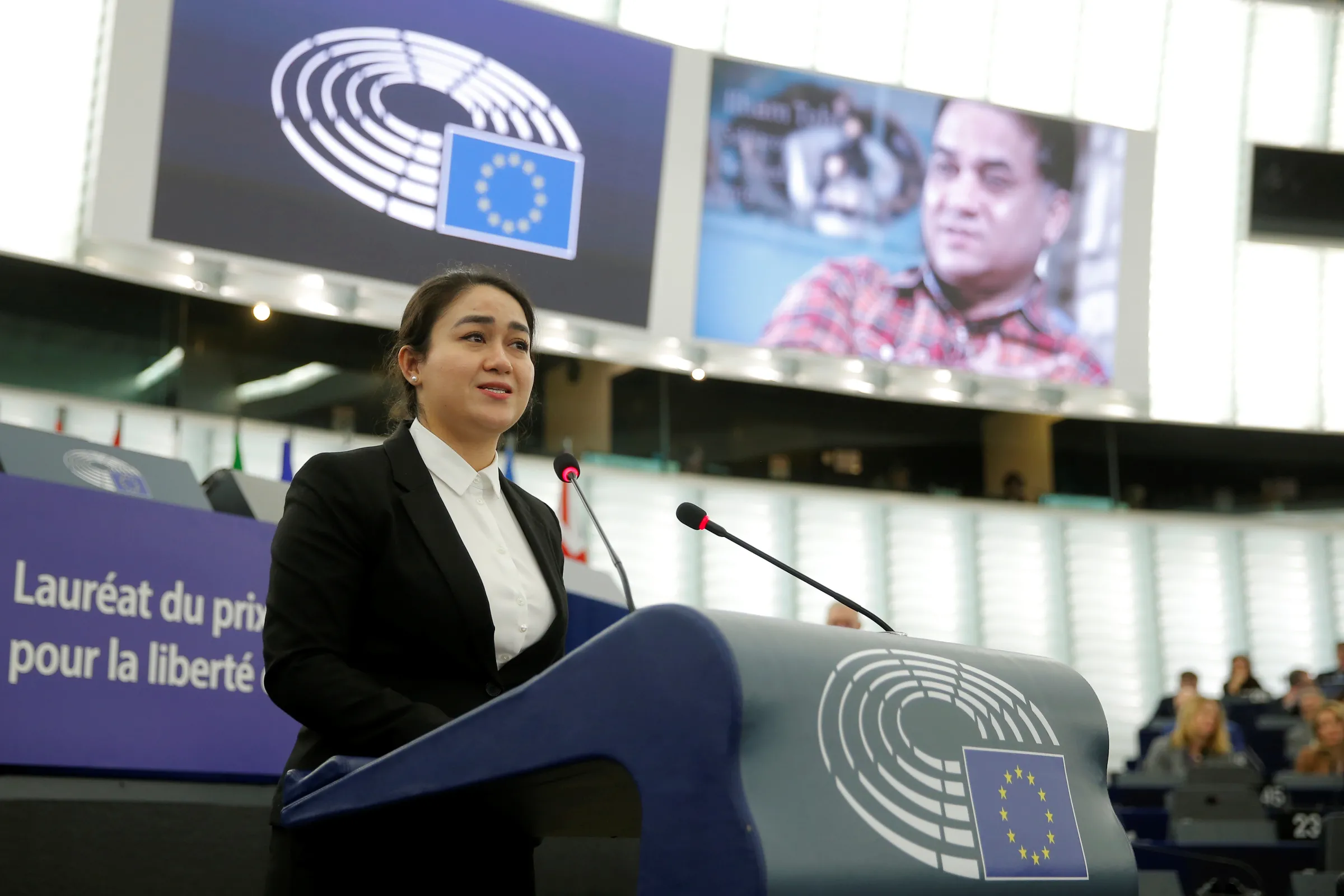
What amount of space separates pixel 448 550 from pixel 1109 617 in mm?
11475

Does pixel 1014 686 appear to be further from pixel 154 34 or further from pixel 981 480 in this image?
pixel 981 480

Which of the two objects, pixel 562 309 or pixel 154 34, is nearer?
pixel 154 34

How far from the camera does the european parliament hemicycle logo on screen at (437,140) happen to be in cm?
799

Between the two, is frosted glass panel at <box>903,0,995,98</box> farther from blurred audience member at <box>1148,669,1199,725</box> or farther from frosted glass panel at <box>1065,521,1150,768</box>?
blurred audience member at <box>1148,669,1199,725</box>

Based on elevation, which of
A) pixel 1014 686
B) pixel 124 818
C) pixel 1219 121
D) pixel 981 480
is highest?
pixel 1219 121

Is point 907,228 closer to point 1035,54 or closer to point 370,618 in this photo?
point 1035,54

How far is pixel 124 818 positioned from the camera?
226 centimetres

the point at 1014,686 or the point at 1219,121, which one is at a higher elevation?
the point at 1219,121

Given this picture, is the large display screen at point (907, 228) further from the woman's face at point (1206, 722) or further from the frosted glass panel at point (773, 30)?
the woman's face at point (1206, 722)

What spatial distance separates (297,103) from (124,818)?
644 cm

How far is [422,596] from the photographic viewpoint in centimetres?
124

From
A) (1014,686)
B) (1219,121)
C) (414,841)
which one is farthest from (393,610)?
(1219,121)

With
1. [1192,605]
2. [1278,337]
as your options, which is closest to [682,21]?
[1278,337]

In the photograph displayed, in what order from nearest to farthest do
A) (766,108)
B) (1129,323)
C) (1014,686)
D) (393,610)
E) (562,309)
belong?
(1014,686)
(393,610)
(562,309)
(766,108)
(1129,323)
